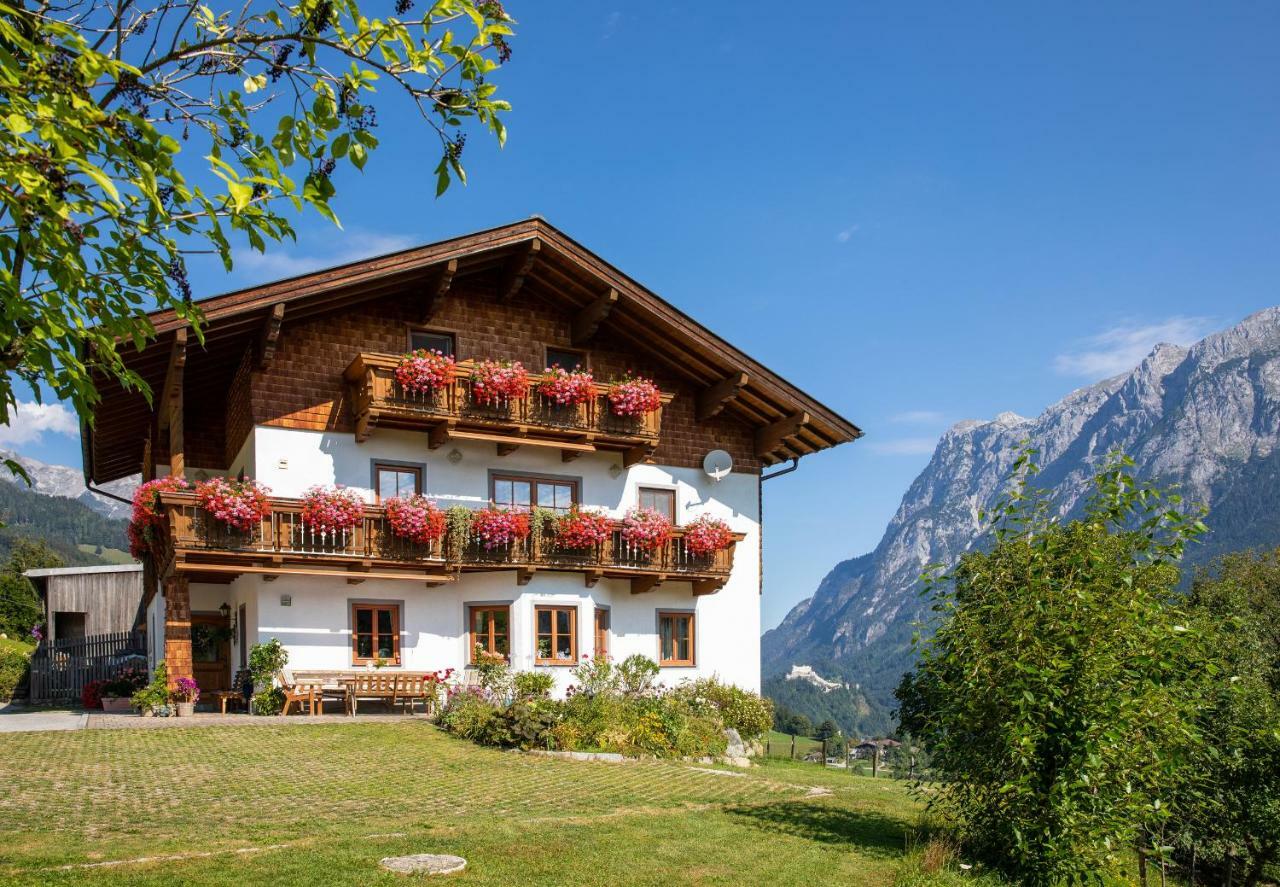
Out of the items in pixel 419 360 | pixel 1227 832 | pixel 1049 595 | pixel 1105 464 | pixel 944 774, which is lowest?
pixel 1227 832

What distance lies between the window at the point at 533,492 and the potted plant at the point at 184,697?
6.98 meters

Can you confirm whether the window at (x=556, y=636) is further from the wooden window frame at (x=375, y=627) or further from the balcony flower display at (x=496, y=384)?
the balcony flower display at (x=496, y=384)

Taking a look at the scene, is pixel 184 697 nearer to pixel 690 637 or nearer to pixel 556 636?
pixel 556 636

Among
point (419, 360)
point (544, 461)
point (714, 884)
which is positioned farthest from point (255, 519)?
point (714, 884)

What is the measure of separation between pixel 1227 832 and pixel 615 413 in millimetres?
14076

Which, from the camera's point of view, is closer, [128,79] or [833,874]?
[128,79]

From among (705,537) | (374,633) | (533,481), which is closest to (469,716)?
(374,633)

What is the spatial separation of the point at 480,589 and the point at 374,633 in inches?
92.7

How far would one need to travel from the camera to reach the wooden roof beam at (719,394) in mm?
27578

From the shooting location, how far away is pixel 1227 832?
18453 millimetres

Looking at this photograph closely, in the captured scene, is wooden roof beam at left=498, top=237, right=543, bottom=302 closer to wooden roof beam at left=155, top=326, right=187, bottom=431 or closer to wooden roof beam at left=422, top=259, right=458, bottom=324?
wooden roof beam at left=422, top=259, right=458, bottom=324

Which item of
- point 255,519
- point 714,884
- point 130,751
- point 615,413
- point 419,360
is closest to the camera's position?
point 714,884

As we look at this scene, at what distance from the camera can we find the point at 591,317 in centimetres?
2659

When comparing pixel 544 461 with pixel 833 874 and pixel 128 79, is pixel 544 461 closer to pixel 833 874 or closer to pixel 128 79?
pixel 833 874
